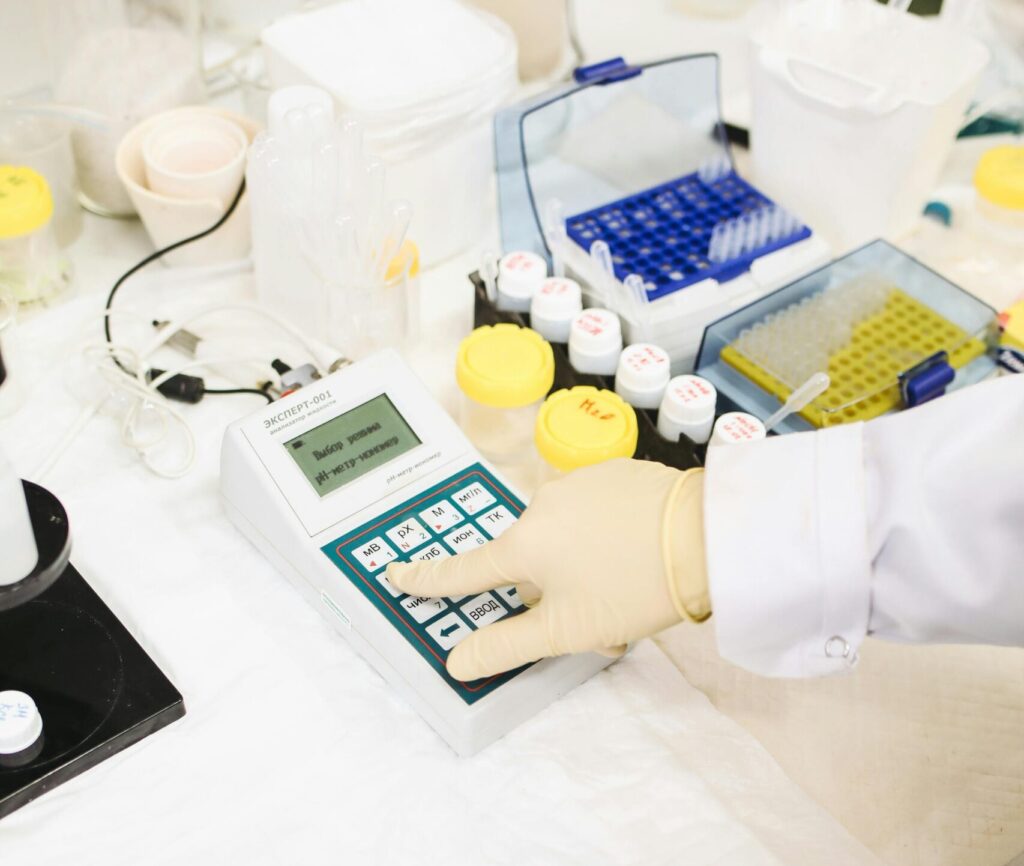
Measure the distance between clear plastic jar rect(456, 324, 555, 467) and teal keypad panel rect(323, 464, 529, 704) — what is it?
0.06 m

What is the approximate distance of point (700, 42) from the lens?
1312mm

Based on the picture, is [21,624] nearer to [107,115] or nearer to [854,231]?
[107,115]

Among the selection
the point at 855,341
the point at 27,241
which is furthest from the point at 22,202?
the point at 855,341

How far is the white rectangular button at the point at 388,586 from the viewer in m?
0.68

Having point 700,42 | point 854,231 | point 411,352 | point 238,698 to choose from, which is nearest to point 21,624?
point 238,698

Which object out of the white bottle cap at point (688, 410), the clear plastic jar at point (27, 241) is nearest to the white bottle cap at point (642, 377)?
the white bottle cap at point (688, 410)

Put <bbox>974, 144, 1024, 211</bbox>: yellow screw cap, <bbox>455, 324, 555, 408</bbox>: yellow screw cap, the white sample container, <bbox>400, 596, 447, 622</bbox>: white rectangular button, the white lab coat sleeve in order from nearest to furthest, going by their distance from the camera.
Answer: the white lab coat sleeve < <bbox>400, 596, 447, 622</bbox>: white rectangular button < <bbox>455, 324, 555, 408</bbox>: yellow screw cap < the white sample container < <bbox>974, 144, 1024, 211</bbox>: yellow screw cap

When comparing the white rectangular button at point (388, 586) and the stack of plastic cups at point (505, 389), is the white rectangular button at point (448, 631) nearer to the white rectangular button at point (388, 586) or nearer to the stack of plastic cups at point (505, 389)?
the white rectangular button at point (388, 586)

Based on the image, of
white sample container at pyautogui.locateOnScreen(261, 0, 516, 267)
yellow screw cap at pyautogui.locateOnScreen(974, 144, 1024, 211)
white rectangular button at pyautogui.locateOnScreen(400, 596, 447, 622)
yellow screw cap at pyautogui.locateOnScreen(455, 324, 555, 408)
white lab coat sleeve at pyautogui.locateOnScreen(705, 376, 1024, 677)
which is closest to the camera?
white lab coat sleeve at pyautogui.locateOnScreen(705, 376, 1024, 677)

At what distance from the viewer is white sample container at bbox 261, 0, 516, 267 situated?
2.91 ft

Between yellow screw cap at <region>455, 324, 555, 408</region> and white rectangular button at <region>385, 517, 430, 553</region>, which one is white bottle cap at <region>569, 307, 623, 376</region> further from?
white rectangular button at <region>385, 517, 430, 553</region>

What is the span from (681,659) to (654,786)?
0.35 feet

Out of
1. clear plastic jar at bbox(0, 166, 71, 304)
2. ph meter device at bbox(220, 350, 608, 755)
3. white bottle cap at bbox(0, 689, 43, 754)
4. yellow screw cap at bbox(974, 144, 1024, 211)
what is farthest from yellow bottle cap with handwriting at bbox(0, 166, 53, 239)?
yellow screw cap at bbox(974, 144, 1024, 211)

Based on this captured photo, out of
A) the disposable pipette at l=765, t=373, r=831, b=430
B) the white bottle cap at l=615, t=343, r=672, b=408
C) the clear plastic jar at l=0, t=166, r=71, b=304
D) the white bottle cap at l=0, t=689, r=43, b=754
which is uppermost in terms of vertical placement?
the clear plastic jar at l=0, t=166, r=71, b=304
